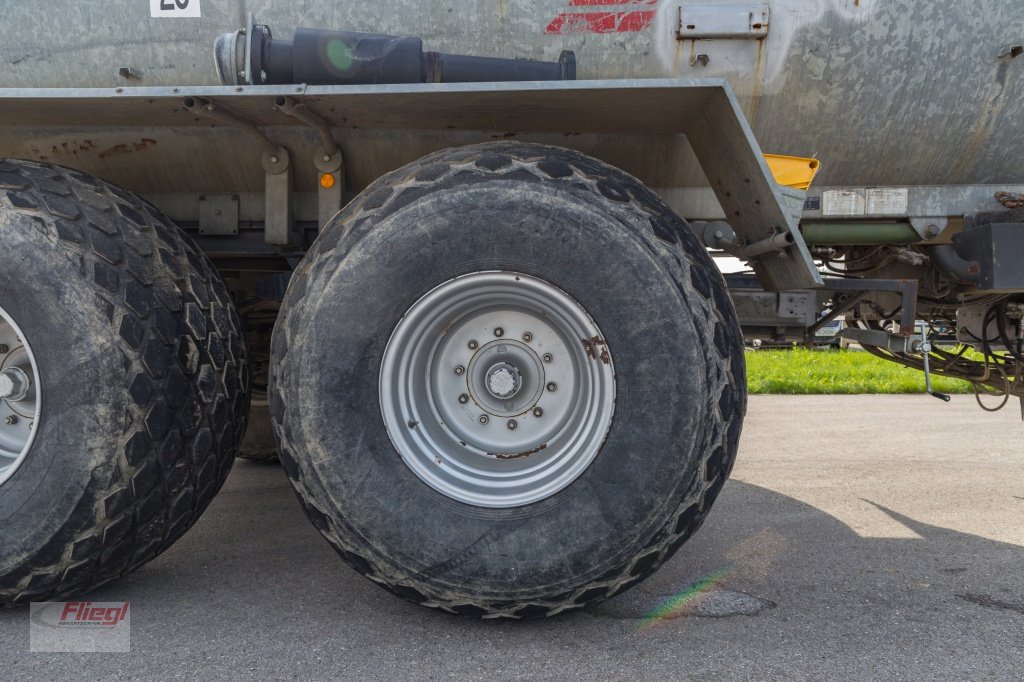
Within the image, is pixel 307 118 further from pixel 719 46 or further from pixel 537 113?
pixel 719 46

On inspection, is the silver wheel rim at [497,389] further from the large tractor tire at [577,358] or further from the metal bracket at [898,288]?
the metal bracket at [898,288]

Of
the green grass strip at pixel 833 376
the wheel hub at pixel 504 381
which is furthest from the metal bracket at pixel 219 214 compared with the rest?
the green grass strip at pixel 833 376

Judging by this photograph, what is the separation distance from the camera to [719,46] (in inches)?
111

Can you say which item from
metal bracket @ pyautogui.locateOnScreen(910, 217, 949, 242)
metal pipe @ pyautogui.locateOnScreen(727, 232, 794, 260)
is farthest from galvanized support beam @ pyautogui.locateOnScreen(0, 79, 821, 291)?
metal bracket @ pyautogui.locateOnScreen(910, 217, 949, 242)

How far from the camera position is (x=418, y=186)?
231cm

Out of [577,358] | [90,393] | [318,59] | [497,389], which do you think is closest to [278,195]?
[318,59]

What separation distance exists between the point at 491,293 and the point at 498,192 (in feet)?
1.01

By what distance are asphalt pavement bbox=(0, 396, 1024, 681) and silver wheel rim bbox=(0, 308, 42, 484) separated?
1.79ft

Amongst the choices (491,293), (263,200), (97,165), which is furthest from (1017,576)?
(97,165)

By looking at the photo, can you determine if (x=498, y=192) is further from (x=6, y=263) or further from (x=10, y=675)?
(x=10, y=675)

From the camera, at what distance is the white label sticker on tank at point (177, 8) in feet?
9.39

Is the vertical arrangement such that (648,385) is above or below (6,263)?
below

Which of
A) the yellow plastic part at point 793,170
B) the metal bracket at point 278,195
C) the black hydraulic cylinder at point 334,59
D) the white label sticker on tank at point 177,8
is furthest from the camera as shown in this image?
the metal bracket at point 278,195

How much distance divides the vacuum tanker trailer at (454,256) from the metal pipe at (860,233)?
9.3 inches
